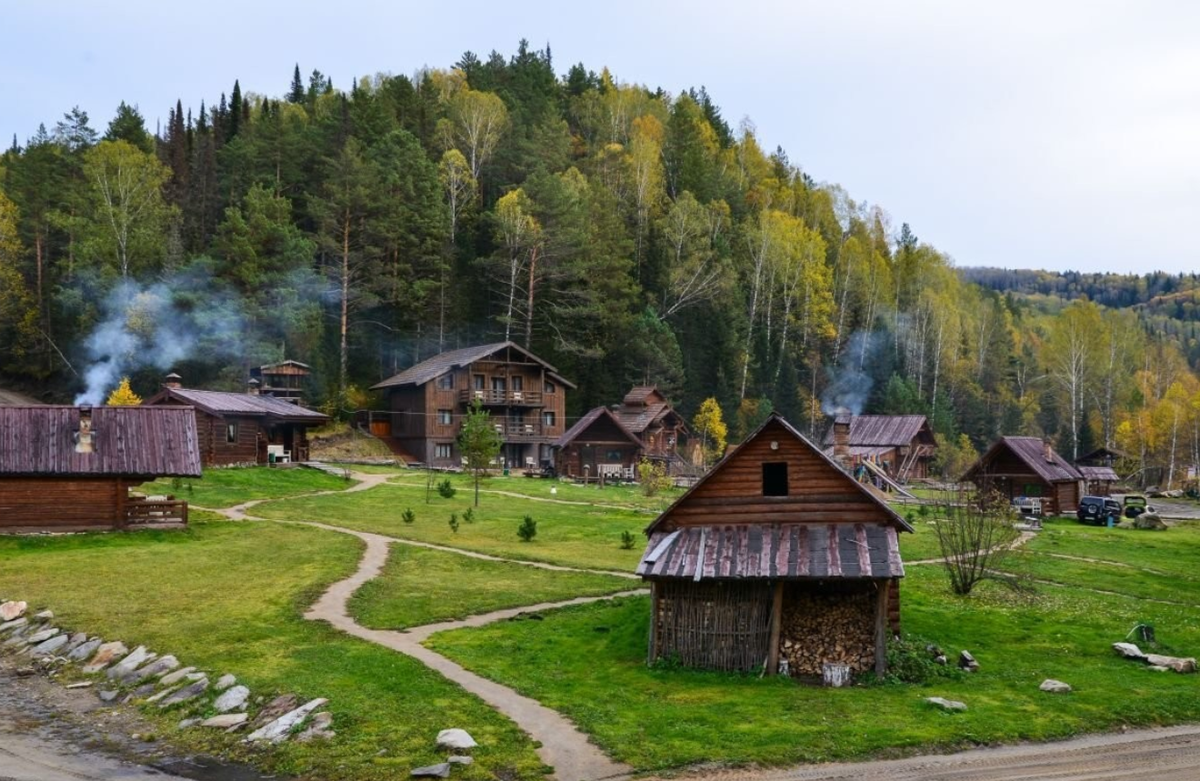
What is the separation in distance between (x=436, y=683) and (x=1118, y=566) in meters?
33.9

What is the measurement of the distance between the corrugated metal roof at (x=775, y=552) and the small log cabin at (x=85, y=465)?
25.6 metres

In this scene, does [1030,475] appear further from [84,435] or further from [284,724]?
[284,724]

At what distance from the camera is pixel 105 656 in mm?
27141

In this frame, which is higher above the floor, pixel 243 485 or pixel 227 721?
pixel 243 485

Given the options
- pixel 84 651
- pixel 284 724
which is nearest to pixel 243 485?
pixel 84 651

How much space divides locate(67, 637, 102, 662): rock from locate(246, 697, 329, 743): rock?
8859 millimetres

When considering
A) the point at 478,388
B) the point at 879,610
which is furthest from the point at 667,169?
the point at 879,610

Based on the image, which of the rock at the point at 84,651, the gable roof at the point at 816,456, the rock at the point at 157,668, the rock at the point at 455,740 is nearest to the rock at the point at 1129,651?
the gable roof at the point at 816,456

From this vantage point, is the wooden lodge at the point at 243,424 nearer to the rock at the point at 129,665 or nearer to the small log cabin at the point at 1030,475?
the rock at the point at 129,665

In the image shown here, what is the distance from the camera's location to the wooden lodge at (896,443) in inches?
3583

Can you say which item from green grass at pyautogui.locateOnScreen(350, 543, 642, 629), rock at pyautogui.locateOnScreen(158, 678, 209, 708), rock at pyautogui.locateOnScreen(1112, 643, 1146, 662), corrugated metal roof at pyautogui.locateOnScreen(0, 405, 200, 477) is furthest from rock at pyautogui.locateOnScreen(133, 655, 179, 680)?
rock at pyautogui.locateOnScreen(1112, 643, 1146, 662)

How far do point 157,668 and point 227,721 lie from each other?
4.64 metres

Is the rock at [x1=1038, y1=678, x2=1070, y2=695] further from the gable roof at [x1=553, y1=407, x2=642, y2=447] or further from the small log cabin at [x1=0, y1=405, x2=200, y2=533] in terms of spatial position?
the gable roof at [x1=553, y1=407, x2=642, y2=447]

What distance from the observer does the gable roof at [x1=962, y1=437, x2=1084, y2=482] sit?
232 feet
